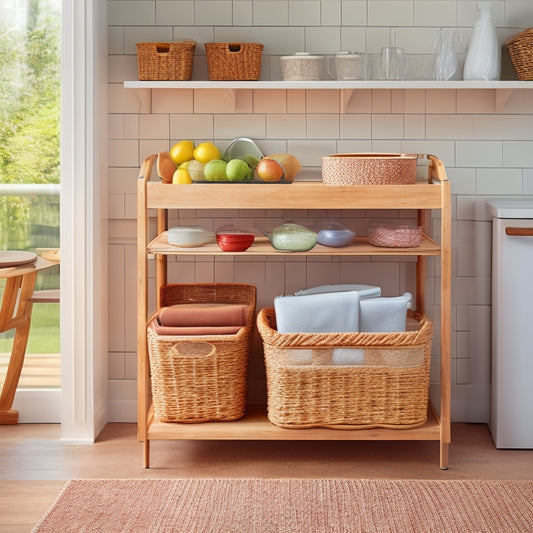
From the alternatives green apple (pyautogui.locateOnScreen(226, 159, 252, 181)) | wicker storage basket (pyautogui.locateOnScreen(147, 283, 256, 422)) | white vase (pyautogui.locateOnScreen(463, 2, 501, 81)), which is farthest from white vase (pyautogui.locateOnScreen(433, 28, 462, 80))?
wicker storage basket (pyautogui.locateOnScreen(147, 283, 256, 422))

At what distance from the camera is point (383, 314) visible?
319cm

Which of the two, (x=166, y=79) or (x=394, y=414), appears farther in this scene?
(x=166, y=79)

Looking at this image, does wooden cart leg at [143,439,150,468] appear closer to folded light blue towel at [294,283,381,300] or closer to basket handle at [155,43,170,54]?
folded light blue towel at [294,283,381,300]

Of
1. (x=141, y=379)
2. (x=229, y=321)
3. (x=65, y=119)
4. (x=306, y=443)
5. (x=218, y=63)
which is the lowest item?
(x=306, y=443)

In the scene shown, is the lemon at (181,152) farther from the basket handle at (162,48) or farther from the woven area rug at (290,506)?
the woven area rug at (290,506)

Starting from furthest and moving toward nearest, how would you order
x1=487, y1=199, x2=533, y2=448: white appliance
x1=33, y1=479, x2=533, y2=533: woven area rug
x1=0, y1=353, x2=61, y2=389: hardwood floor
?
x1=0, y1=353, x2=61, y2=389: hardwood floor < x1=487, y1=199, x2=533, y2=448: white appliance < x1=33, y1=479, x2=533, y2=533: woven area rug

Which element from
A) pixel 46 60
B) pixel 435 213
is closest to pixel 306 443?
pixel 435 213

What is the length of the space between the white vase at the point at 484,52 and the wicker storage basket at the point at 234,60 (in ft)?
2.77

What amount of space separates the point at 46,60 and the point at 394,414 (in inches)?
78.6

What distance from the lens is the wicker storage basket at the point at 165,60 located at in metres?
3.43

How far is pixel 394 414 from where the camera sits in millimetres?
3221

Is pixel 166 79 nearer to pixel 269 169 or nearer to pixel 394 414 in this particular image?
pixel 269 169

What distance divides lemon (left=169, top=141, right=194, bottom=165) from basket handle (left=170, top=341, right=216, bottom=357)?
0.79m

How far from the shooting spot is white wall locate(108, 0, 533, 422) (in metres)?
3.62
